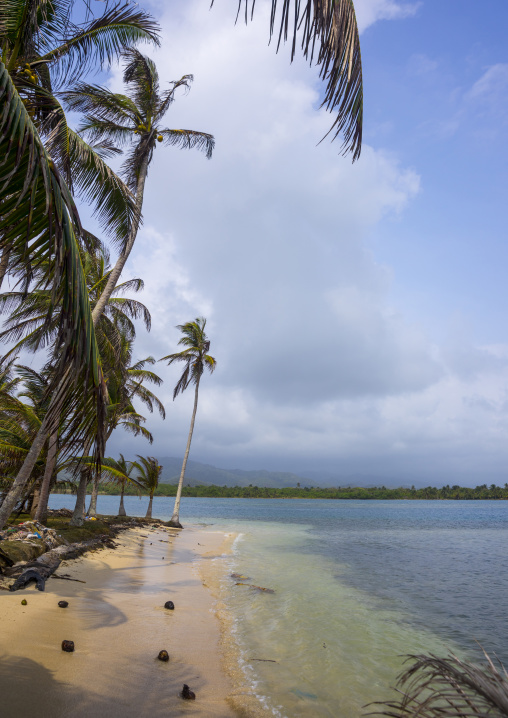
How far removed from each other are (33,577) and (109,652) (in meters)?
2.91

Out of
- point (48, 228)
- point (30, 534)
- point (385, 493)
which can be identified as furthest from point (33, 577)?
point (385, 493)

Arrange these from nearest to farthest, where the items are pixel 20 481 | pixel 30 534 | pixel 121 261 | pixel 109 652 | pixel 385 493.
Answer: pixel 109 652 → pixel 20 481 → pixel 121 261 → pixel 30 534 → pixel 385 493

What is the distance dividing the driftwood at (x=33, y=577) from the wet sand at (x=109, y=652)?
4.9 inches

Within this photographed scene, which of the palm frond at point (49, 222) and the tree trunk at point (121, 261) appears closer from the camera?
the palm frond at point (49, 222)

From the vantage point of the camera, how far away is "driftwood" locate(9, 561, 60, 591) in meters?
6.97

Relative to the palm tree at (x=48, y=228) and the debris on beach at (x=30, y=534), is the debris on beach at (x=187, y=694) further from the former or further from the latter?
the debris on beach at (x=30, y=534)

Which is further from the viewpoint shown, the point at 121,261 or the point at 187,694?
the point at 121,261

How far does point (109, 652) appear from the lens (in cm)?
528

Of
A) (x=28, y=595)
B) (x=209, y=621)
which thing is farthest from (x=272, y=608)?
(x=28, y=595)

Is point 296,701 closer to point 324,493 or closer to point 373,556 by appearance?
point 373,556

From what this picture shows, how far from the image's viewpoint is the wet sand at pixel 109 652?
4008 mm

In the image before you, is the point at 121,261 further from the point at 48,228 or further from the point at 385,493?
the point at 385,493

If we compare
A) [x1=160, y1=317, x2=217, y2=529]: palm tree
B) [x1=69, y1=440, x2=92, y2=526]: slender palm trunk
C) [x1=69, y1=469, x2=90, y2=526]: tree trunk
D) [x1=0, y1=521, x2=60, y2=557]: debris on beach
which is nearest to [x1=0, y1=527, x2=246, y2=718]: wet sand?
[x1=0, y1=521, x2=60, y2=557]: debris on beach

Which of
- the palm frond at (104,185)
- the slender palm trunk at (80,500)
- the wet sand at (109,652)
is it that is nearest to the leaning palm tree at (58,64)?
the palm frond at (104,185)
